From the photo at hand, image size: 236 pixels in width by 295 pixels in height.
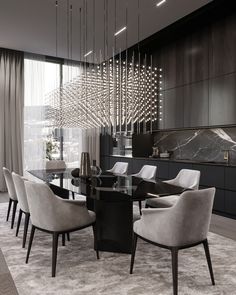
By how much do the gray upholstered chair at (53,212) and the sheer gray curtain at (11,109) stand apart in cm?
433

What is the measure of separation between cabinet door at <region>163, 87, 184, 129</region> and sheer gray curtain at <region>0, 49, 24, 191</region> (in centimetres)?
346

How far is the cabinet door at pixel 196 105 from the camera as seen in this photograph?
505 cm

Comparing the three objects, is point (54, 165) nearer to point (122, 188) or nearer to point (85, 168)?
point (85, 168)

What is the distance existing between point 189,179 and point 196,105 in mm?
2036

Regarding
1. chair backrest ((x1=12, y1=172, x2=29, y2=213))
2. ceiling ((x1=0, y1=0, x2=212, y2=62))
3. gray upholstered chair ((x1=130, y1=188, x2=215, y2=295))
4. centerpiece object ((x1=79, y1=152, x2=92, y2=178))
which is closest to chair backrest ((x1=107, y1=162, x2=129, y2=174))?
centerpiece object ((x1=79, y1=152, x2=92, y2=178))

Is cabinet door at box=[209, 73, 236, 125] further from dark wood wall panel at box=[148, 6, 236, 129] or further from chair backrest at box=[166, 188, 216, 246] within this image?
chair backrest at box=[166, 188, 216, 246]

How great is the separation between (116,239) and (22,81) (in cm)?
512

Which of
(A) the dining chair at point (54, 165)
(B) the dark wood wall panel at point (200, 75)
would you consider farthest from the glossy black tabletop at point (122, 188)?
(B) the dark wood wall panel at point (200, 75)

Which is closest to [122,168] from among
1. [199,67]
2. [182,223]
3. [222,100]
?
[222,100]

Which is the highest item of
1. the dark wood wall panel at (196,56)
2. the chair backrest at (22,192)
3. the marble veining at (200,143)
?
the dark wood wall panel at (196,56)

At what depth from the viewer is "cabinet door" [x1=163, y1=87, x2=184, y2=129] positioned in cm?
561

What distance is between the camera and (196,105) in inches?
206

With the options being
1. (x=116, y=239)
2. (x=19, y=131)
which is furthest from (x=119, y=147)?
(x=116, y=239)

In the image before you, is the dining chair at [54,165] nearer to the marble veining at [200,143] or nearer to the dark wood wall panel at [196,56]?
the marble veining at [200,143]
